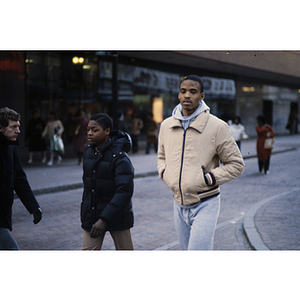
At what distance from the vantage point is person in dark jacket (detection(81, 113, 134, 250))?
3.20 metres

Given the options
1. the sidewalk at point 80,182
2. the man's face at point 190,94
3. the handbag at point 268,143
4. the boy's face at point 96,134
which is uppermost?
the man's face at point 190,94

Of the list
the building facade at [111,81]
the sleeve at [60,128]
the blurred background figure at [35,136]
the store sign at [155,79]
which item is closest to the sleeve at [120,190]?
the building facade at [111,81]

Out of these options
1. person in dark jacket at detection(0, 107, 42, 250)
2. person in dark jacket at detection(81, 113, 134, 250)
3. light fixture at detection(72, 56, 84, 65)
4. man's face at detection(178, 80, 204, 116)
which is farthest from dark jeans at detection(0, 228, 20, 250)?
light fixture at detection(72, 56, 84, 65)

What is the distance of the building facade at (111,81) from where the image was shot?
45.8ft

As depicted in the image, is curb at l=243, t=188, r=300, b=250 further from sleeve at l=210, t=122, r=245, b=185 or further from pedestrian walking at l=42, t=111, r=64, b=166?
pedestrian walking at l=42, t=111, r=64, b=166

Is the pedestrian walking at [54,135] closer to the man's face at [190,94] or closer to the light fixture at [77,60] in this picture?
the light fixture at [77,60]

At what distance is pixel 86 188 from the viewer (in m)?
3.33

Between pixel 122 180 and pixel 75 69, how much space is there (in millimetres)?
14022

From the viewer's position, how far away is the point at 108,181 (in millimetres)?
3258

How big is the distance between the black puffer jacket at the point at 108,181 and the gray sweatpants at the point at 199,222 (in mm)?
457

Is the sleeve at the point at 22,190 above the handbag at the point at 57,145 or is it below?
above

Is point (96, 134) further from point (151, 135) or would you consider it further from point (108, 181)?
point (151, 135)
